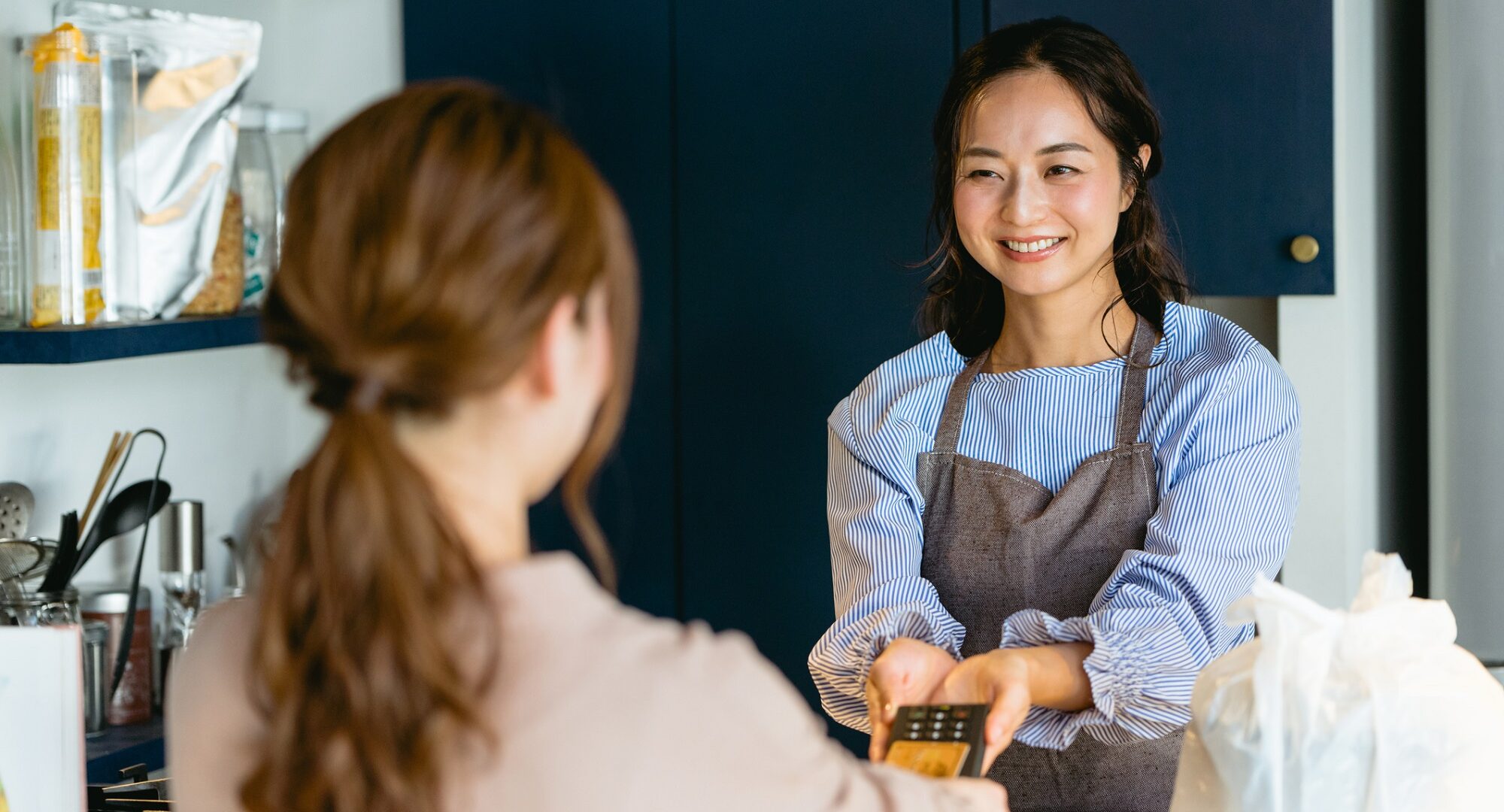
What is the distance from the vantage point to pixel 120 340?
138 centimetres

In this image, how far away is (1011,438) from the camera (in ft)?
4.73

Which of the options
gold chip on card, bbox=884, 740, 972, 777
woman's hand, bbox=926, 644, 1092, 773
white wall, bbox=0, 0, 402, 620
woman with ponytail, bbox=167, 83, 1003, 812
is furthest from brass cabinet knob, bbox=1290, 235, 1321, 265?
woman with ponytail, bbox=167, 83, 1003, 812

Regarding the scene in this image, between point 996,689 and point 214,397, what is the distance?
3.84 ft

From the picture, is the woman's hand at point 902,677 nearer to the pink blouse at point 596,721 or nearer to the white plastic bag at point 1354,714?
the white plastic bag at point 1354,714

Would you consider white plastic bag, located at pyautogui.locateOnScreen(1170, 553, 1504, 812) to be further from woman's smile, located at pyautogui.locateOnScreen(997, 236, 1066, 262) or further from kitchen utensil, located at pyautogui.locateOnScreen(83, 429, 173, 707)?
kitchen utensil, located at pyautogui.locateOnScreen(83, 429, 173, 707)

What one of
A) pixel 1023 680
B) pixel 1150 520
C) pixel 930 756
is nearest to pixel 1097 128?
pixel 1150 520

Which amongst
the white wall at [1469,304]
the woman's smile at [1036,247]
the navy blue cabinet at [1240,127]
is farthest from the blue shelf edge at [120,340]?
the white wall at [1469,304]

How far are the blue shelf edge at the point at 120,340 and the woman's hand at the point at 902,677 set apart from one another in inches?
23.6

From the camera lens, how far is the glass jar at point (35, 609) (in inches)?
52.4

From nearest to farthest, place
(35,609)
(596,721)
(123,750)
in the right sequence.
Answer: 1. (596,721)
2. (35,609)
3. (123,750)

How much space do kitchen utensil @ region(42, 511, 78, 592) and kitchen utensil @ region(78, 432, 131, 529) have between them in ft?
0.21

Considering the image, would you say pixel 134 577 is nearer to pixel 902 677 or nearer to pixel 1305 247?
pixel 902 677

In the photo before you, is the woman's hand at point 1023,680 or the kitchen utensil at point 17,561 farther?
the kitchen utensil at point 17,561

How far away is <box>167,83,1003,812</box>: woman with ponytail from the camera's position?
0.62 metres
